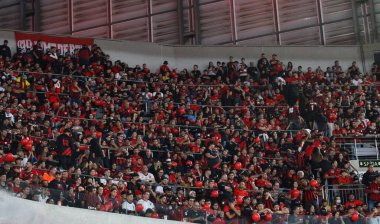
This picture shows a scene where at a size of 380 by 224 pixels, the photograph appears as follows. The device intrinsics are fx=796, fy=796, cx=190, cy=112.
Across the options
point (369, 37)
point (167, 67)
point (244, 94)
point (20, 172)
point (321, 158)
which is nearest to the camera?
point (20, 172)

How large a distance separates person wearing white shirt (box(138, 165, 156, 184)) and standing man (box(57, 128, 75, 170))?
2.07 m

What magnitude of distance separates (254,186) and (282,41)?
14439mm

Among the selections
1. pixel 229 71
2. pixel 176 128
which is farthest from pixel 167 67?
pixel 176 128

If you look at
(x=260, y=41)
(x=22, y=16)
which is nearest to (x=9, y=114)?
(x=22, y=16)

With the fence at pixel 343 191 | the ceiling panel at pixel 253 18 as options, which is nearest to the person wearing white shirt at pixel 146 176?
the fence at pixel 343 191

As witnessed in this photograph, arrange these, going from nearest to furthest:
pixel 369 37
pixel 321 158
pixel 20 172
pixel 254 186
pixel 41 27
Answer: pixel 20 172 < pixel 254 186 < pixel 321 158 < pixel 369 37 < pixel 41 27

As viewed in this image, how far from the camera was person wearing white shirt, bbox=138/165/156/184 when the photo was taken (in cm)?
2213

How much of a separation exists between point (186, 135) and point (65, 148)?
16.8 feet

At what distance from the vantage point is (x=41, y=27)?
125 feet

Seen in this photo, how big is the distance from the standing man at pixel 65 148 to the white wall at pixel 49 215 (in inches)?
122

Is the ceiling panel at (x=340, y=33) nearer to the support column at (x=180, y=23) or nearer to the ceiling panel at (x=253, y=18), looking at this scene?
the ceiling panel at (x=253, y=18)

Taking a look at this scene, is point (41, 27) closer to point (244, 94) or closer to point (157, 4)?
point (157, 4)

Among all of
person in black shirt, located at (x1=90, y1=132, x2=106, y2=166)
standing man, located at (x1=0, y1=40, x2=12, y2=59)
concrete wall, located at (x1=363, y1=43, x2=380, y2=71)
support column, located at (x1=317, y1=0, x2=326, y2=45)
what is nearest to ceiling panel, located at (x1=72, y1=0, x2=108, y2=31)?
standing man, located at (x1=0, y1=40, x2=12, y2=59)

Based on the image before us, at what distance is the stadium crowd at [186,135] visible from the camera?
795 inches
